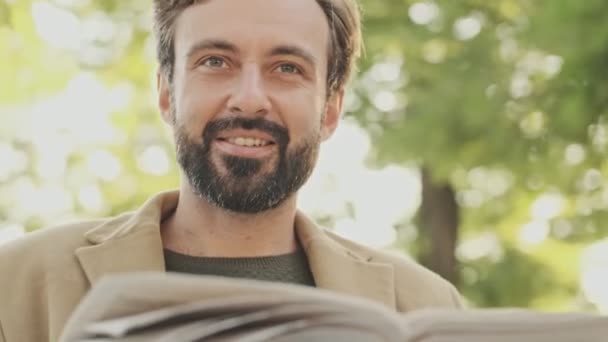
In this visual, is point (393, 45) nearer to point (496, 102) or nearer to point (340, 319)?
point (496, 102)

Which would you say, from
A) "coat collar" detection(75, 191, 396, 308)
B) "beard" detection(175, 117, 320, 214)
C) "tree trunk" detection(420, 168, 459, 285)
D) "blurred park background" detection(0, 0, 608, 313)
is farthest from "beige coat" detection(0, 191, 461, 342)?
"tree trunk" detection(420, 168, 459, 285)

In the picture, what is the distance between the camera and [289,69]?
89.2 inches

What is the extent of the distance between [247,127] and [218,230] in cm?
25

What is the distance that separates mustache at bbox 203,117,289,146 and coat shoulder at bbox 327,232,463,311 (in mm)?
382

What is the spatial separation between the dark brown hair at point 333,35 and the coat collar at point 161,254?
30 cm

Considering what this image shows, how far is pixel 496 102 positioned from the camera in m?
5.92

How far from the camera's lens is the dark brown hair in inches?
95.3

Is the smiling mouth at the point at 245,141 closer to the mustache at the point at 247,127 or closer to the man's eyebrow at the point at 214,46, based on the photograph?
the mustache at the point at 247,127

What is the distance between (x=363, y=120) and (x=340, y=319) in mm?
6230

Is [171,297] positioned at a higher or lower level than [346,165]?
higher

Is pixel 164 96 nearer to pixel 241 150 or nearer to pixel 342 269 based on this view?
pixel 241 150

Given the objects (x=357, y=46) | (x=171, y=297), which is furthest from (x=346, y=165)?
(x=171, y=297)

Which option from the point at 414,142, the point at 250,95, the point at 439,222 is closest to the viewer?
the point at 250,95

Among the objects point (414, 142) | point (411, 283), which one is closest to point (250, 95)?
point (411, 283)
